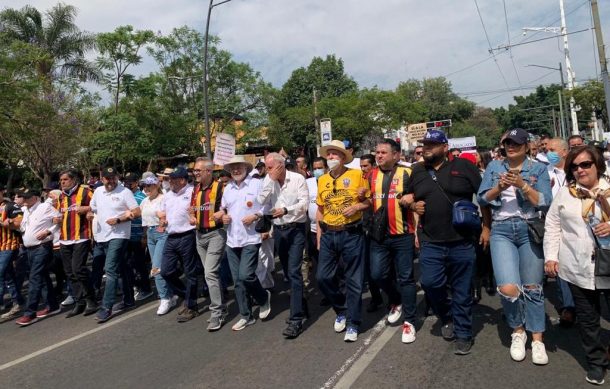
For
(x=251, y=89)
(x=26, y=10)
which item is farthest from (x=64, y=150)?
(x=251, y=89)

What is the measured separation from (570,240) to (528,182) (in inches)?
23.5

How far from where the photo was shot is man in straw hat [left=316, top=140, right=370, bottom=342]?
4.87 metres

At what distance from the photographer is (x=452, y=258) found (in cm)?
430

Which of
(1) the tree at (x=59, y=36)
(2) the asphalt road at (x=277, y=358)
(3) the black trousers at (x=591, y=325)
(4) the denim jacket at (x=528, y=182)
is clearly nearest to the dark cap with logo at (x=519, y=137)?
(4) the denim jacket at (x=528, y=182)

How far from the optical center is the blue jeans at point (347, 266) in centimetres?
487

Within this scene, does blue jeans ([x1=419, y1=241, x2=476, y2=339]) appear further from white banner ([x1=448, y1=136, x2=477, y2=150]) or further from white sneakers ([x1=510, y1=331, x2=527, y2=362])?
white banner ([x1=448, y1=136, x2=477, y2=150])

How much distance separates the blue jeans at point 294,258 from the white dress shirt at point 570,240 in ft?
8.21

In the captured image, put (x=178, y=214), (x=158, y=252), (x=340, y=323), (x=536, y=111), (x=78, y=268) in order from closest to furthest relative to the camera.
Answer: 1. (x=340, y=323)
2. (x=178, y=214)
3. (x=78, y=268)
4. (x=158, y=252)
5. (x=536, y=111)

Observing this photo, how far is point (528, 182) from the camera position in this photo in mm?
3986

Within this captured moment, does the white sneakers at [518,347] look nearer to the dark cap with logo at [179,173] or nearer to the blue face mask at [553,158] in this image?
the blue face mask at [553,158]

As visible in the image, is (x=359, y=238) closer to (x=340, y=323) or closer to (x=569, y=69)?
(x=340, y=323)

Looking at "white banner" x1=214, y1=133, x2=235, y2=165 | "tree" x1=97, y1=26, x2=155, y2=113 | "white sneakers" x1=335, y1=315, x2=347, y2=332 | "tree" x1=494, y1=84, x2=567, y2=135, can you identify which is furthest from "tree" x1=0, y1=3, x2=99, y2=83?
"tree" x1=494, y1=84, x2=567, y2=135

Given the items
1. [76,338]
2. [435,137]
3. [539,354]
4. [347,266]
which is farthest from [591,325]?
[76,338]

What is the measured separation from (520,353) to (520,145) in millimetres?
1746
